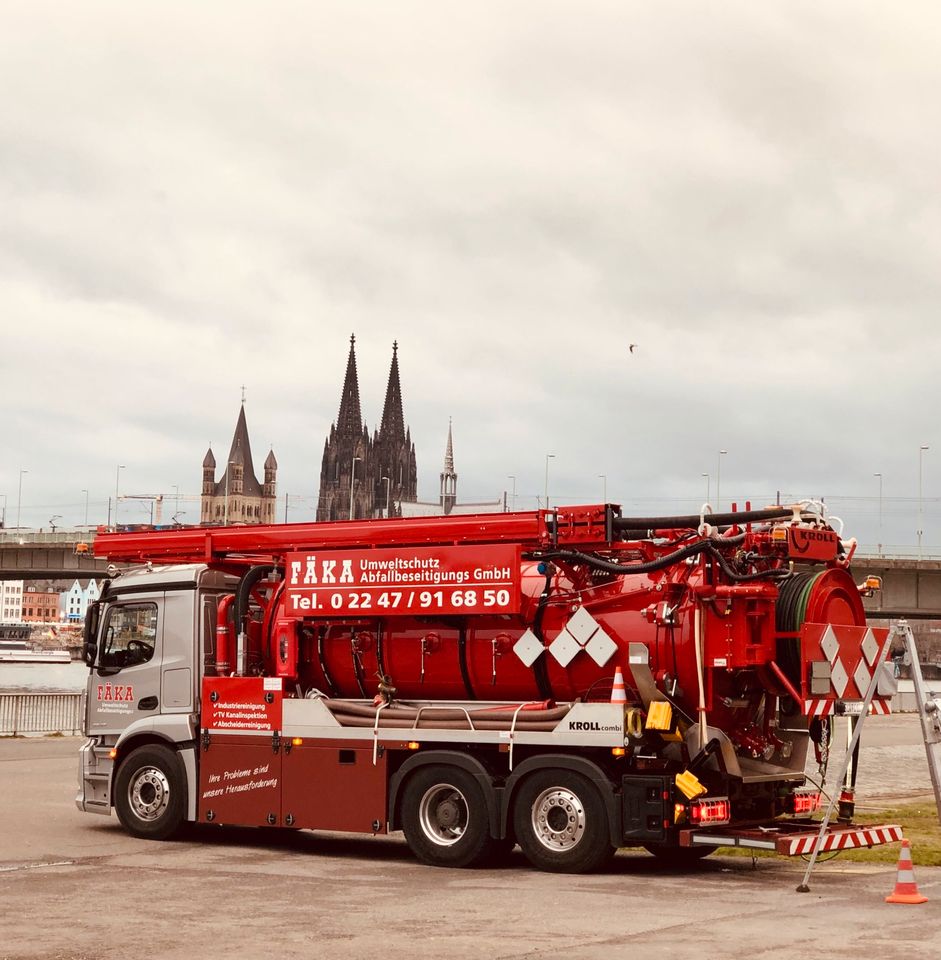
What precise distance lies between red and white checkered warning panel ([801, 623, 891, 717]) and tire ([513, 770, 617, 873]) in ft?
6.76

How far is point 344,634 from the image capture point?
51.8 feet

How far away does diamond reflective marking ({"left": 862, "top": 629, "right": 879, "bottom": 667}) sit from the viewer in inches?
568

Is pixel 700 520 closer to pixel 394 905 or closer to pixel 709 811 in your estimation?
pixel 709 811

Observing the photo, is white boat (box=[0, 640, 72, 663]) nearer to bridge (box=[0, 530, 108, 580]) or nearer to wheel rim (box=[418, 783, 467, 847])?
bridge (box=[0, 530, 108, 580])

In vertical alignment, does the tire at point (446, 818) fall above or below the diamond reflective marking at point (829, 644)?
below

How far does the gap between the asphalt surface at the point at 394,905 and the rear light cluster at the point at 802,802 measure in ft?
1.80

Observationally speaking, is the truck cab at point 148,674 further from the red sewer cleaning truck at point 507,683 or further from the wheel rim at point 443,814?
the wheel rim at point 443,814

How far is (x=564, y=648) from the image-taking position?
46.9ft

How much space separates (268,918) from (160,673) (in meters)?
5.87

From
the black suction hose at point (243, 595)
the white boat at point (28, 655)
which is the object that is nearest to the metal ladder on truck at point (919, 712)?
the black suction hose at point (243, 595)

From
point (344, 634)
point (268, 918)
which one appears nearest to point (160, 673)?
point (344, 634)

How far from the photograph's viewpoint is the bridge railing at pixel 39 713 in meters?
33.8

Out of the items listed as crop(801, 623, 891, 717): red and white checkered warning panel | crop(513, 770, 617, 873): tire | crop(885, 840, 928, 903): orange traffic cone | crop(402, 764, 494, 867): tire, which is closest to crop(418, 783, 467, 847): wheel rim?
crop(402, 764, 494, 867): tire

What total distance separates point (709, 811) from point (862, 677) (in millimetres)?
2062
